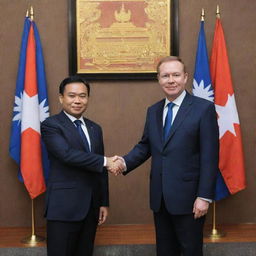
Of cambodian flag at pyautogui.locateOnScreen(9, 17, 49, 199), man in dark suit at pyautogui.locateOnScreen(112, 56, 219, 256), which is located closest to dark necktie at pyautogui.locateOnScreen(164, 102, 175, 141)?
man in dark suit at pyautogui.locateOnScreen(112, 56, 219, 256)

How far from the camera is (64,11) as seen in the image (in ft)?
12.5

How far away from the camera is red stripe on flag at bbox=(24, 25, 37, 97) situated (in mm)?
3529

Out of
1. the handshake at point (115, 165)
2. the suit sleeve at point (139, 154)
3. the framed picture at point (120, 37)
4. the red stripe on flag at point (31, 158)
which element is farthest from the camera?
the framed picture at point (120, 37)

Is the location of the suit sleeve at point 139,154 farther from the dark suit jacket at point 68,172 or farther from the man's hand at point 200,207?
the man's hand at point 200,207

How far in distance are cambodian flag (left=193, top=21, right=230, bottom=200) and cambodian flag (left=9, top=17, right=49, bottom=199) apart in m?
1.30

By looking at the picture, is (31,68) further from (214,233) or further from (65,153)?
(214,233)

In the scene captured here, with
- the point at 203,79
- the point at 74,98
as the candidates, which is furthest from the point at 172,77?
the point at 203,79

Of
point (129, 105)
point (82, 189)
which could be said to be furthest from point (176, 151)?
point (129, 105)

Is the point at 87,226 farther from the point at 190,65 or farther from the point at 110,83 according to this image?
the point at 190,65

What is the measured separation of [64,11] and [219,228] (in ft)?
7.84

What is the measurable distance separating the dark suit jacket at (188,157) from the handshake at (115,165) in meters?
0.32

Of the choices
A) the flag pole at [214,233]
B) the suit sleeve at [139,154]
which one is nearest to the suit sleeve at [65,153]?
the suit sleeve at [139,154]

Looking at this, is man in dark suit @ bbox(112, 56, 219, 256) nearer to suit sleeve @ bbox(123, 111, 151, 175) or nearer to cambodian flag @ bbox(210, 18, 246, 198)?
suit sleeve @ bbox(123, 111, 151, 175)

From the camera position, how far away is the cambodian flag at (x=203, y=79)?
357cm
